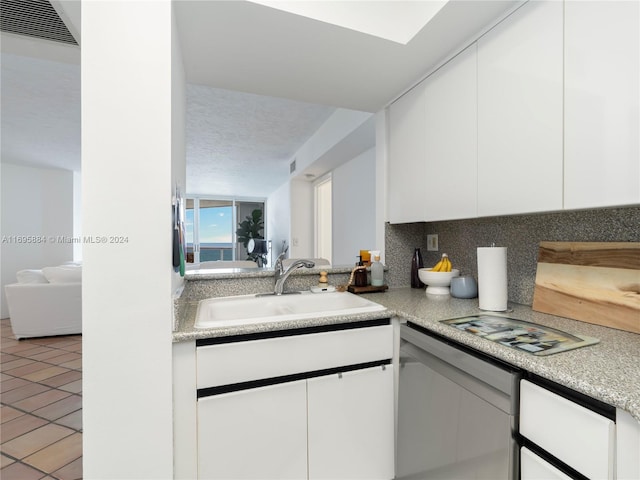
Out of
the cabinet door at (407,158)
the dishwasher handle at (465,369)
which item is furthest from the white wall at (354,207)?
the dishwasher handle at (465,369)

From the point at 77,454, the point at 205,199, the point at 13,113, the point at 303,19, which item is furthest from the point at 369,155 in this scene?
the point at 205,199

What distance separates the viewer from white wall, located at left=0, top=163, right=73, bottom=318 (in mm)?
5035

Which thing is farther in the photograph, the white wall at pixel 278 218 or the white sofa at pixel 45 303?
the white wall at pixel 278 218

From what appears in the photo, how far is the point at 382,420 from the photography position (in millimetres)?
1410

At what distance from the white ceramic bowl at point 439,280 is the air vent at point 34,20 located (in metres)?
2.08

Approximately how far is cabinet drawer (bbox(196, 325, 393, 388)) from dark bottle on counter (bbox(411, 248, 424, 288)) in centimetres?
69

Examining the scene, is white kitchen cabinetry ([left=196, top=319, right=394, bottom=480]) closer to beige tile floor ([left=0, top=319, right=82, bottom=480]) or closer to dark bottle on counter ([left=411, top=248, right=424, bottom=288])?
dark bottle on counter ([left=411, top=248, right=424, bottom=288])

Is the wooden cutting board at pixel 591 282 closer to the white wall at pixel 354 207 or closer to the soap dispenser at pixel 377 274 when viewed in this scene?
the soap dispenser at pixel 377 274

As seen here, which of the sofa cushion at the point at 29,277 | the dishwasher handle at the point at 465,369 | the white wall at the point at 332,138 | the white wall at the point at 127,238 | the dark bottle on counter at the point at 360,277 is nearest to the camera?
the dishwasher handle at the point at 465,369

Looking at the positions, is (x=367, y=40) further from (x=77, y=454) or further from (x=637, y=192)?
(x=77, y=454)

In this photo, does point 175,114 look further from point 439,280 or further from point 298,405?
point 439,280

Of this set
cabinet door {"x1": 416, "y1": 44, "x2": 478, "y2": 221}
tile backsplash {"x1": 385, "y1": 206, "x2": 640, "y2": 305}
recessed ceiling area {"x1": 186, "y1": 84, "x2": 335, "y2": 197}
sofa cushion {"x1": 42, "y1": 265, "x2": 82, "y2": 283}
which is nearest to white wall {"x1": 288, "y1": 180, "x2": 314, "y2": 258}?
recessed ceiling area {"x1": 186, "y1": 84, "x2": 335, "y2": 197}

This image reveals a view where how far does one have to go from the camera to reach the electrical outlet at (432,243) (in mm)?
2086

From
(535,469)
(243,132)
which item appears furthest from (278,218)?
(535,469)
